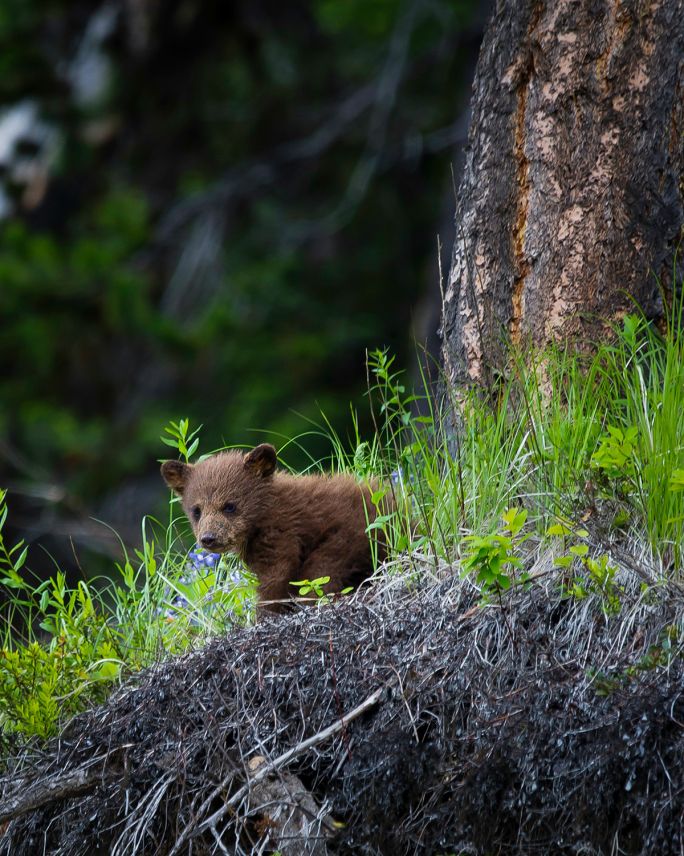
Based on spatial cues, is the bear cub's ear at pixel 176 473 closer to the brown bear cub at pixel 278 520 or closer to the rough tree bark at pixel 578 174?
the brown bear cub at pixel 278 520

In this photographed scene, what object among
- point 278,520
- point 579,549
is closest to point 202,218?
point 278,520

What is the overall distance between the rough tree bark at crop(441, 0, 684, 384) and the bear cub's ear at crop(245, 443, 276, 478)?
75 centimetres

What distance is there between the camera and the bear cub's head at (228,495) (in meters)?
4.66

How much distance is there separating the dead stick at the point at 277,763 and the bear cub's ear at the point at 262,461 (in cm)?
133

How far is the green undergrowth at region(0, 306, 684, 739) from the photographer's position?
3.72m

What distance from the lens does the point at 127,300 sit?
11016mm

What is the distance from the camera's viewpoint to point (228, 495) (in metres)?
4.72

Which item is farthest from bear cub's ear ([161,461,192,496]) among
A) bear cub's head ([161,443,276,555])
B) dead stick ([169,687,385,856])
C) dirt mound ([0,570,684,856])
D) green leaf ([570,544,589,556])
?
green leaf ([570,544,589,556])

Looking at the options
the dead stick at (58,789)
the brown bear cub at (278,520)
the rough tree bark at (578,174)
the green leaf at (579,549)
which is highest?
the rough tree bark at (578,174)

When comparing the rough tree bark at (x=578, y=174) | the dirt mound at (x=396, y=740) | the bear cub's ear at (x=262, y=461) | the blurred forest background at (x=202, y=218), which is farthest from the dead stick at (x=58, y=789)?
the blurred forest background at (x=202, y=218)

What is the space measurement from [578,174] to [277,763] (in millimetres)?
2361

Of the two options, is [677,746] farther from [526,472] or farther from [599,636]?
[526,472]

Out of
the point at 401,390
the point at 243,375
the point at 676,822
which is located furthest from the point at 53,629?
the point at 243,375

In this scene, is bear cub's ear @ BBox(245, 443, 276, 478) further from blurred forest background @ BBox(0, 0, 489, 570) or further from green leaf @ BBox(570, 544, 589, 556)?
blurred forest background @ BBox(0, 0, 489, 570)
